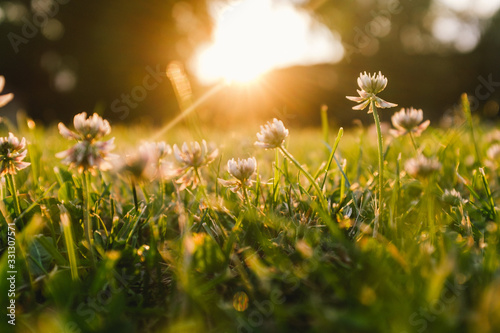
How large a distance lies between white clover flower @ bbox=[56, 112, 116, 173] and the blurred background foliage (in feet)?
32.1

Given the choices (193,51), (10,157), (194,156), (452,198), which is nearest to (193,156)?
(194,156)

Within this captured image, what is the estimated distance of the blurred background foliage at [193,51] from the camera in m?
12.8

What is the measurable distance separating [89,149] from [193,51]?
58.3 feet

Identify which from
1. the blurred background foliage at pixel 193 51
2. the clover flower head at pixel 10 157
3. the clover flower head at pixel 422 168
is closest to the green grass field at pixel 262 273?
the clover flower head at pixel 422 168

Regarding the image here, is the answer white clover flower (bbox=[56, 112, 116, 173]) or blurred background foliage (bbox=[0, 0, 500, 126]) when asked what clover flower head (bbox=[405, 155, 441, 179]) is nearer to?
white clover flower (bbox=[56, 112, 116, 173])

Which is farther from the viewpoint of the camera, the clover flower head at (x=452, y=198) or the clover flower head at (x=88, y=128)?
the clover flower head at (x=452, y=198)

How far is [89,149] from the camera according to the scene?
0.75 m

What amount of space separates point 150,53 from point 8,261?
1687cm

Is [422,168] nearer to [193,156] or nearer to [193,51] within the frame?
[193,156]

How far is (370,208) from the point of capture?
3.47 feet

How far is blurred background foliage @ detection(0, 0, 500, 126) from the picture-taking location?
12.8 metres

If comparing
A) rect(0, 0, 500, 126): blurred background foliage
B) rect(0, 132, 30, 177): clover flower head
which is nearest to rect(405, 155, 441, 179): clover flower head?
rect(0, 132, 30, 177): clover flower head

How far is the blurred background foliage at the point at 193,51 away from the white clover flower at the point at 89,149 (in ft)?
32.1

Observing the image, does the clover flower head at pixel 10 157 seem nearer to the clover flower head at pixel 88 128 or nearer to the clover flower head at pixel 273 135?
the clover flower head at pixel 88 128
